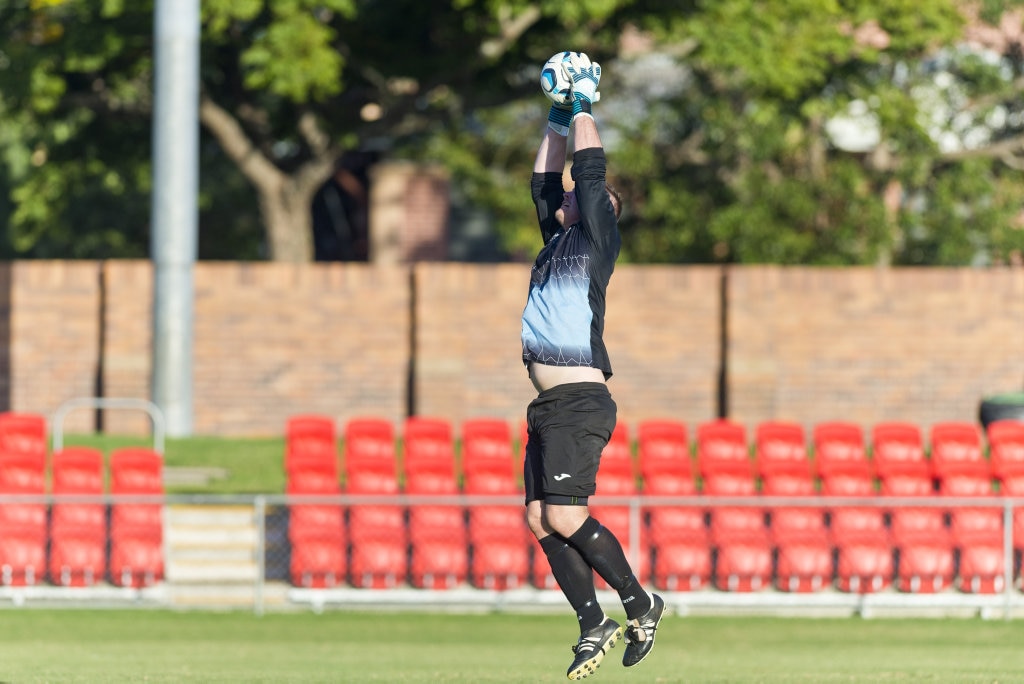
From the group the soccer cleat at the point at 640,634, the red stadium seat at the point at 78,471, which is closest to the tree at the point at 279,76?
the red stadium seat at the point at 78,471

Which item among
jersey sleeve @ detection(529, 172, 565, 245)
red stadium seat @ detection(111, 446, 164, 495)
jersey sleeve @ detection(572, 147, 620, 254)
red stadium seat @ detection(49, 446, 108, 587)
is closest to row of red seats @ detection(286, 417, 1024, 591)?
red stadium seat @ detection(111, 446, 164, 495)

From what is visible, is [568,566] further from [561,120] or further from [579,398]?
[561,120]

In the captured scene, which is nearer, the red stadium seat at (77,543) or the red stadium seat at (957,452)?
the red stadium seat at (77,543)

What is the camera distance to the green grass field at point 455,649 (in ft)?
32.8

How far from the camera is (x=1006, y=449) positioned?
51.0ft

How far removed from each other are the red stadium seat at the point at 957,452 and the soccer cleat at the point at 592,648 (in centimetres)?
824

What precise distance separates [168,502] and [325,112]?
45.7 ft

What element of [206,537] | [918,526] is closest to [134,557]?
[206,537]

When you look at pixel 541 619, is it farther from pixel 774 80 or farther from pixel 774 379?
pixel 774 80

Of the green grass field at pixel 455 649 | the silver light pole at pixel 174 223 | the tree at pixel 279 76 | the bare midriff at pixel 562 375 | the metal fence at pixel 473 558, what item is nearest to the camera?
the bare midriff at pixel 562 375

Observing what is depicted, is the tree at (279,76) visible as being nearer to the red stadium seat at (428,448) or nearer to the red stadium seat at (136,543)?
the red stadium seat at (428,448)

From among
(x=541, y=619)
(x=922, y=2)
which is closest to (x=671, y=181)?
(x=922, y=2)

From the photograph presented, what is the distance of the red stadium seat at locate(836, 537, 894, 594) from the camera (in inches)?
577

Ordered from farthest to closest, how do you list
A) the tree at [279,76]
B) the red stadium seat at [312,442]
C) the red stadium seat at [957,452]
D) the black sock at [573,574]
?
Answer: 1. the tree at [279,76]
2. the red stadium seat at [957,452]
3. the red stadium seat at [312,442]
4. the black sock at [573,574]
